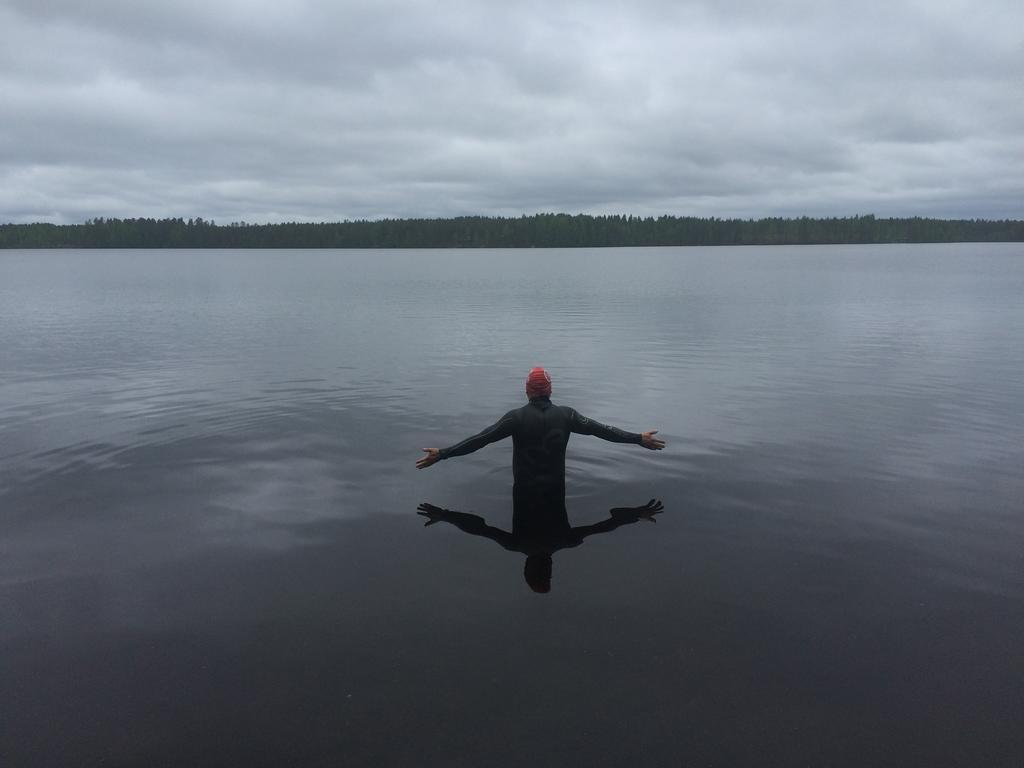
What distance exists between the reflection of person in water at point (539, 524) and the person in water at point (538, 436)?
15.1 inches

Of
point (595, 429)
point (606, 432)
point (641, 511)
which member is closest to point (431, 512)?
point (595, 429)

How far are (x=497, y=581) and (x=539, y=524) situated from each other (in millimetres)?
Answer: 2338

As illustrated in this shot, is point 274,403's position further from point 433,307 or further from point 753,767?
point 433,307

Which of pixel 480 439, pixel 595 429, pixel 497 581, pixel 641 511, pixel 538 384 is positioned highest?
pixel 538 384


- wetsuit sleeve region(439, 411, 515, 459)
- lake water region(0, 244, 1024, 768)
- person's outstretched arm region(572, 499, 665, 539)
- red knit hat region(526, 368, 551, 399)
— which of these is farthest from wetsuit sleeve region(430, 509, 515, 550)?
red knit hat region(526, 368, 551, 399)

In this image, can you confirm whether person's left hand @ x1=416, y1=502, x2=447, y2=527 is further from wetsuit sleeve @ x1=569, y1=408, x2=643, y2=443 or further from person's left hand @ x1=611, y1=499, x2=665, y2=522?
person's left hand @ x1=611, y1=499, x2=665, y2=522

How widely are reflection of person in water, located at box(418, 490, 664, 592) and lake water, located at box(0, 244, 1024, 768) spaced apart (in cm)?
30

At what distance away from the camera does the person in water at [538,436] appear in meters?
12.7

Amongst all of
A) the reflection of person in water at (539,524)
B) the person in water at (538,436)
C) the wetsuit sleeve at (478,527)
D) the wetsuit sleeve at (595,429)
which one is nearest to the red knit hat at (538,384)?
the person in water at (538,436)

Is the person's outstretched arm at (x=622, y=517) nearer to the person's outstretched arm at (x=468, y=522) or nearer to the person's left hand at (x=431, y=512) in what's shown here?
the person's outstretched arm at (x=468, y=522)

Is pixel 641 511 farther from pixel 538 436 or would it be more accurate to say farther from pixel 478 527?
pixel 478 527

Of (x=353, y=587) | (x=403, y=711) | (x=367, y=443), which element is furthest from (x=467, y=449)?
(x=367, y=443)

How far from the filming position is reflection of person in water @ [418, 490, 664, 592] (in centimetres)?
1235

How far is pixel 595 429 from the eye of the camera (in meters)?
13.0
